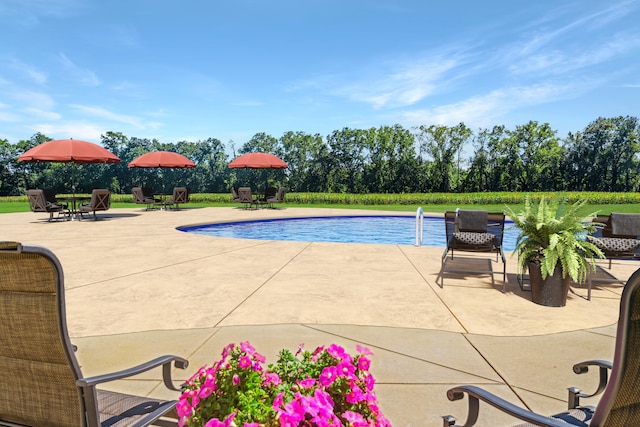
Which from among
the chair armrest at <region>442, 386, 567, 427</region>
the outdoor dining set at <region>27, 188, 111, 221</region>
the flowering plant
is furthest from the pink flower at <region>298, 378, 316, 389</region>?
the outdoor dining set at <region>27, 188, 111, 221</region>

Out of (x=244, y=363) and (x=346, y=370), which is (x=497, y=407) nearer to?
(x=346, y=370)

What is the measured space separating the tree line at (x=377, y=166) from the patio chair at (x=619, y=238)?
34575 millimetres

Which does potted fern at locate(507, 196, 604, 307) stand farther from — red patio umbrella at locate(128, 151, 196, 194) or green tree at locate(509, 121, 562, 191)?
green tree at locate(509, 121, 562, 191)

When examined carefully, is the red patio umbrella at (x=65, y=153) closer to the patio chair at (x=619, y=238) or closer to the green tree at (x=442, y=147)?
the patio chair at (x=619, y=238)

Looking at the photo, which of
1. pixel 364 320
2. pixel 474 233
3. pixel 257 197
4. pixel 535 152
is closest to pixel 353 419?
pixel 364 320

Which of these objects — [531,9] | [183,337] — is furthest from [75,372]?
[531,9]

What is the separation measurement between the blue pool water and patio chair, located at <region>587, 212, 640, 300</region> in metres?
6.00

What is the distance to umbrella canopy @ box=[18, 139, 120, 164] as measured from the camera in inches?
572

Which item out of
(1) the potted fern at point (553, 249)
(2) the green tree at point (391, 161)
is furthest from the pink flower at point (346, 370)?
(2) the green tree at point (391, 161)

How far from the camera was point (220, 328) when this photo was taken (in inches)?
150

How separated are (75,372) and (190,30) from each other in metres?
34.7

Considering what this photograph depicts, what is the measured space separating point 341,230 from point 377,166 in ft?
85.9

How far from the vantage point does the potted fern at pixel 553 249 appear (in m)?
4.39

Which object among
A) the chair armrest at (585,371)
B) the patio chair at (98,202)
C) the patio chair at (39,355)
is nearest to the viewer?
the patio chair at (39,355)
